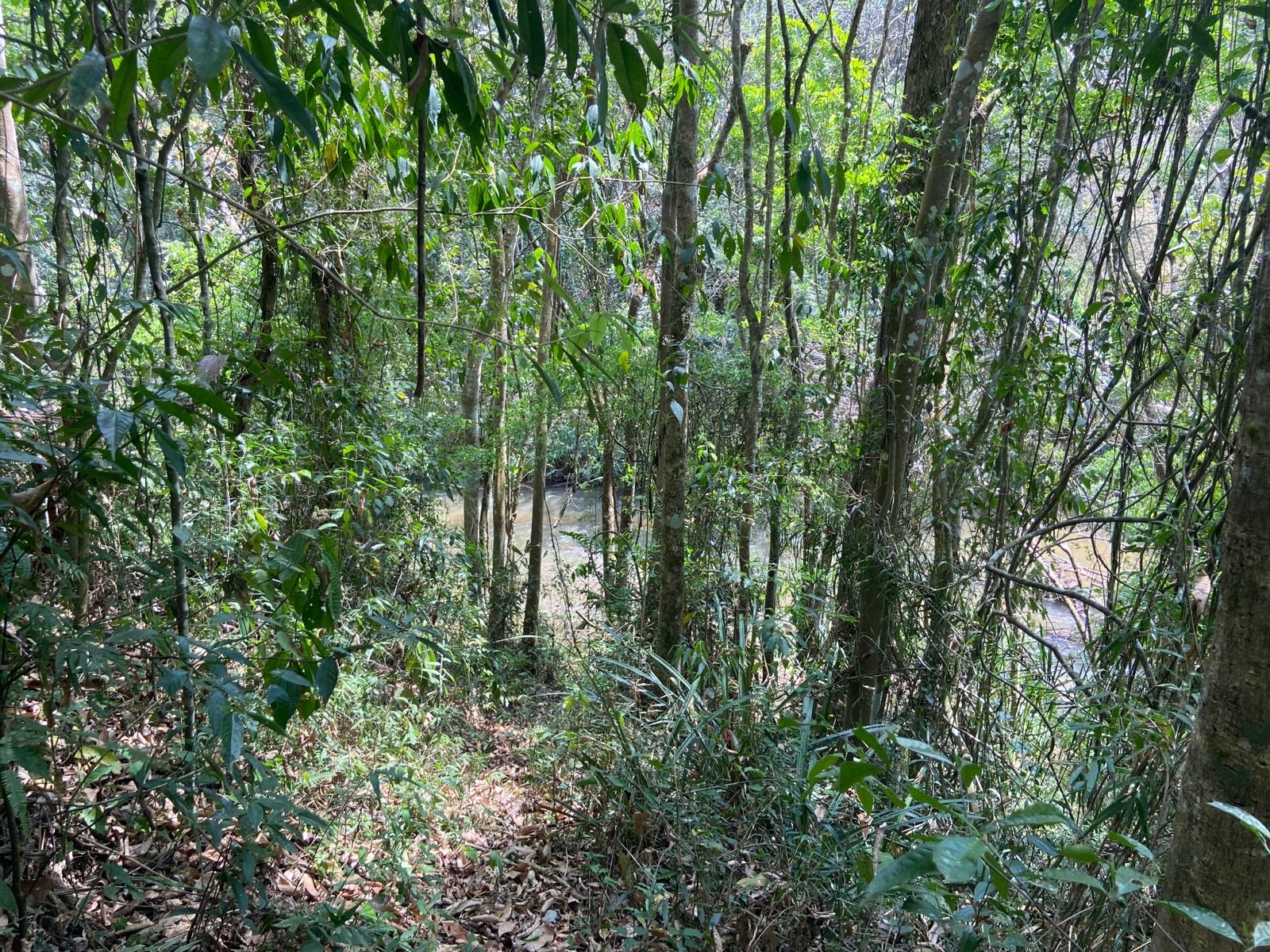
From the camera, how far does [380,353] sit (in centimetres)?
464

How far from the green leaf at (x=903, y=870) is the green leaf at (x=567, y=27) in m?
1.10

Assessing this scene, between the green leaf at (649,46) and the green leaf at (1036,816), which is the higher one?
the green leaf at (649,46)

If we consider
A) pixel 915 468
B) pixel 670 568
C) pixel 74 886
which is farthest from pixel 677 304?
pixel 74 886

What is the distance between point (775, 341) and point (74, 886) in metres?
4.69

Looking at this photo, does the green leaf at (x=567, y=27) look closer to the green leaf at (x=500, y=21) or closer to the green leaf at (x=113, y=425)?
the green leaf at (x=500, y=21)

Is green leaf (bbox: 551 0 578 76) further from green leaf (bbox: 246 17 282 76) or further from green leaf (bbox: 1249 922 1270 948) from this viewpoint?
green leaf (bbox: 1249 922 1270 948)

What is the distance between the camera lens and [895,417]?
3.44 m

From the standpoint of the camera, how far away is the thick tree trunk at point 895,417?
3.09m

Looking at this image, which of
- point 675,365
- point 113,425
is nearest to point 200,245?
point 675,365

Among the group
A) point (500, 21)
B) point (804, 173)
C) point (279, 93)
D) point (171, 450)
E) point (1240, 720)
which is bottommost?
point (1240, 720)

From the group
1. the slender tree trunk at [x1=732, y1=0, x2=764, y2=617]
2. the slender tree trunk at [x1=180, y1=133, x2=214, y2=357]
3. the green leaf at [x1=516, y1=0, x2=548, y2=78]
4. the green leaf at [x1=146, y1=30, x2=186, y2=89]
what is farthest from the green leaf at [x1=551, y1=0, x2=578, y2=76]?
the slender tree trunk at [x1=732, y1=0, x2=764, y2=617]

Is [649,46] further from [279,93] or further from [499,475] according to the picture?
[499,475]

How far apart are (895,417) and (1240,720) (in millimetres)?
2436

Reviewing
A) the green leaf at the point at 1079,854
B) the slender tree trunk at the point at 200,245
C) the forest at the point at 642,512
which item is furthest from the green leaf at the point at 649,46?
the slender tree trunk at the point at 200,245
